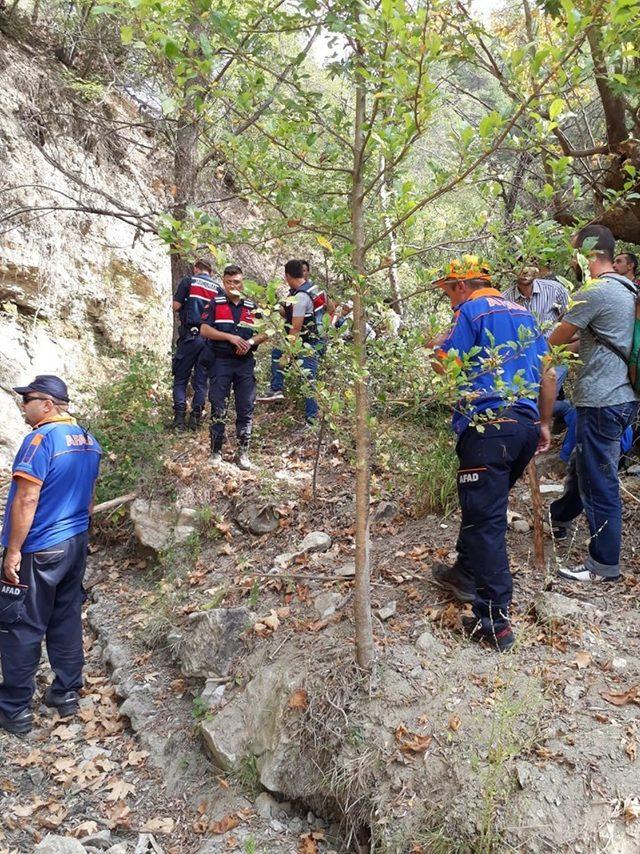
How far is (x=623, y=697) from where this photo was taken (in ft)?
10.7

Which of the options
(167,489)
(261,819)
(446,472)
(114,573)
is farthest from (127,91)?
(261,819)

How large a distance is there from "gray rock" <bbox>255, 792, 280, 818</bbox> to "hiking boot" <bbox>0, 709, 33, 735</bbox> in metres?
2.09

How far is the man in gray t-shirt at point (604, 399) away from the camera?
4004 mm

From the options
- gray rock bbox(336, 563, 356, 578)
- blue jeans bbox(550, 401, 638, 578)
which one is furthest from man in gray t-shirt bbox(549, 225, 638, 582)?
gray rock bbox(336, 563, 356, 578)

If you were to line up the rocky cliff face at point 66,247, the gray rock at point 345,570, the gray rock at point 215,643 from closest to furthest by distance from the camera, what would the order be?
the gray rock at point 215,643 → the gray rock at point 345,570 → the rocky cliff face at point 66,247

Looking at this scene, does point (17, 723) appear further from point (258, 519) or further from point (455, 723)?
point (455, 723)

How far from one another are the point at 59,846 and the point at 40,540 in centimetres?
203

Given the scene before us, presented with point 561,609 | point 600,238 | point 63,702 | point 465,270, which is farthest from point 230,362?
point 561,609

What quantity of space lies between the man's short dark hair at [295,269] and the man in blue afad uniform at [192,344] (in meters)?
0.97

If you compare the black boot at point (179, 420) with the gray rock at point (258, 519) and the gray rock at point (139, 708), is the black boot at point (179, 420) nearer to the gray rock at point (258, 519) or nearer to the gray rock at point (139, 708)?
the gray rock at point (258, 519)

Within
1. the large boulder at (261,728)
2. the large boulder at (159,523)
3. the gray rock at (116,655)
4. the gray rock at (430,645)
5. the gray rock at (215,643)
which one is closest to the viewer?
the large boulder at (261,728)

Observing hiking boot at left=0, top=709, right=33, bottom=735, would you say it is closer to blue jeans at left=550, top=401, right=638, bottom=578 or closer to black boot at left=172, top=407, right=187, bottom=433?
black boot at left=172, top=407, right=187, bottom=433

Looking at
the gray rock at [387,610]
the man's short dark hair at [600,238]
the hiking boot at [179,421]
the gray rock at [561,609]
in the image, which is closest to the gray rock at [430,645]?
the gray rock at [387,610]

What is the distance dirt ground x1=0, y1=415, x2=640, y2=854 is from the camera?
2898 mm
